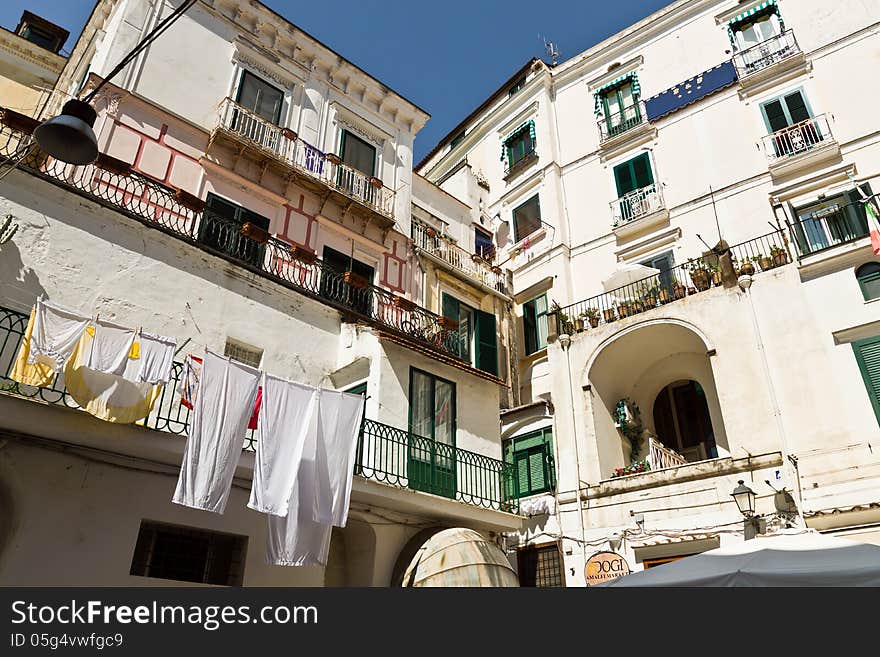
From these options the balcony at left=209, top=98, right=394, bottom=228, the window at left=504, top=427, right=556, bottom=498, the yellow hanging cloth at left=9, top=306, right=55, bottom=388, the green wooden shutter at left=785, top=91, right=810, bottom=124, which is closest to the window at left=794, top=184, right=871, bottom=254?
the green wooden shutter at left=785, top=91, right=810, bottom=124

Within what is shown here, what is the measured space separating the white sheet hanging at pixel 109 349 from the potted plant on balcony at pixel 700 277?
1248 centimetres

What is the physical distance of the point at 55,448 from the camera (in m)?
8.34

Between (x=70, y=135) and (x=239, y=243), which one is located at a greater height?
(x=239, y=243)

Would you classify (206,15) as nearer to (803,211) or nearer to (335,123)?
(335,123)

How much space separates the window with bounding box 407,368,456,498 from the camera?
11836 mm

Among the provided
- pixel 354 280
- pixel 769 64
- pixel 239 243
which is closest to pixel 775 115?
pixel 769 64

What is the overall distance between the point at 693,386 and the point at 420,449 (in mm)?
8960

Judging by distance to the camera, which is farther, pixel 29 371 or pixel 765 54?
pixel 765 54

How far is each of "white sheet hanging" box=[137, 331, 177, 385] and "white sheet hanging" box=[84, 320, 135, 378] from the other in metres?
0.18

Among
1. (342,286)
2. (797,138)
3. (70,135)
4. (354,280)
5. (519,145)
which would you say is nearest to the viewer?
(70,135)

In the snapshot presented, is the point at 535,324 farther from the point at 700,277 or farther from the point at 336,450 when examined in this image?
the point at 336,450

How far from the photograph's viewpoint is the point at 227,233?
1252 cm

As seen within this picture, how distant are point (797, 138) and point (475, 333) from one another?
33.3 ft
